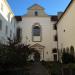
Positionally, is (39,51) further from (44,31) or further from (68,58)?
(68,58)

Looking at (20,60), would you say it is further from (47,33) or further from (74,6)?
(47,33)

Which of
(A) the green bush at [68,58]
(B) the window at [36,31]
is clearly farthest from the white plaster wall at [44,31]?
(A) the green bush at [68,58]

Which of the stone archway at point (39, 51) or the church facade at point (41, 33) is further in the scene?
the church facade at point (41, 33)

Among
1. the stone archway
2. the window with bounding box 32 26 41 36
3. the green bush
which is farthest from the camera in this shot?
the window with bounding box 32 26 41 36

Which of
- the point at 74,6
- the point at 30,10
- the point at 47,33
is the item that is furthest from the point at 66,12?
the point at 30,10

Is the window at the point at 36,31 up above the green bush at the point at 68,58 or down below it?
above

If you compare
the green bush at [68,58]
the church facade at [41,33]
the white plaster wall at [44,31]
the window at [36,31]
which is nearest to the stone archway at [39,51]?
the church facade at [41,33]

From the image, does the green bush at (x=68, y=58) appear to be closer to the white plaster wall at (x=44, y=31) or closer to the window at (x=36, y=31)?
the white plaster wall at (x=44, y=31)

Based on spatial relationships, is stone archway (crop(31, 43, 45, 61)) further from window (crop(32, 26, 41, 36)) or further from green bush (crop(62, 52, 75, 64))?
green bush (crop(62, 52, 75, 64))

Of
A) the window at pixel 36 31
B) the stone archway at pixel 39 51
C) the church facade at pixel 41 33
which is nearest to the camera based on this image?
the stone archway at pixel 39 51

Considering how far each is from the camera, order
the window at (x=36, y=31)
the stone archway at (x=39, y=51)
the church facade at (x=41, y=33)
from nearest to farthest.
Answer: the stone archway at (x=39, y=51) < the church facade at (x=41, y=33) < the window at (x=36, y=31)

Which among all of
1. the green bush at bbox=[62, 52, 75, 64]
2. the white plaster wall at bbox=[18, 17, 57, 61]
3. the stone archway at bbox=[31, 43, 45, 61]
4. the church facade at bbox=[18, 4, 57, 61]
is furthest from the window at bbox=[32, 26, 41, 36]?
the green bush at bbox=[62, 52, 75, 64]

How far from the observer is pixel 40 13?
4881 cm

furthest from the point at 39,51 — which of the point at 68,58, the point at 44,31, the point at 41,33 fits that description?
the point at 68,58
